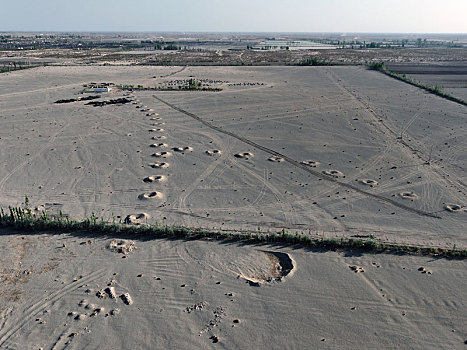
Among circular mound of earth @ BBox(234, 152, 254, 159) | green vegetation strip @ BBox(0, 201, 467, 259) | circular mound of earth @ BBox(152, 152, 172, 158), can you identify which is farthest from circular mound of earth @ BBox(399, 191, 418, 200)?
circular mound of earth @ BBox(152, 152, 172, 158)

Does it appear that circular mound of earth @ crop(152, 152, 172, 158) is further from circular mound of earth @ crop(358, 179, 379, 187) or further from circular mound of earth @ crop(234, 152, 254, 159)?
circular mound of earth @ crop(358, 179, 379, 187)

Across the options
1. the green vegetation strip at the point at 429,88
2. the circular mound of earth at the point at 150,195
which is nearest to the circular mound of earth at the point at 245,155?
the circular mound of earth at the point at 150,195

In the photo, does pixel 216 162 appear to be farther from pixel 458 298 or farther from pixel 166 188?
pixel 458 298

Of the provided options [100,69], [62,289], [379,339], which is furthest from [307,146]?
[100,69]

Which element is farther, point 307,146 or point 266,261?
point 307,146

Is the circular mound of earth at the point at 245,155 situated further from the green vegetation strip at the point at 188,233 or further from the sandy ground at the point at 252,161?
the green vegetation strip at the point at 188,233

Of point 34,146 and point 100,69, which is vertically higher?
point 100,69
